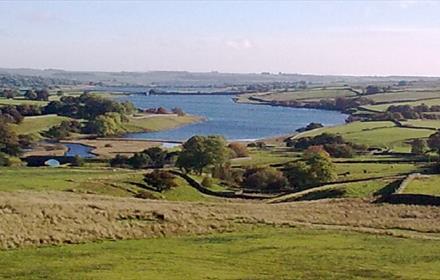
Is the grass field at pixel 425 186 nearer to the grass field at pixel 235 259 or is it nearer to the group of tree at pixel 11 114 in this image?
the grass field at pixel 235 259

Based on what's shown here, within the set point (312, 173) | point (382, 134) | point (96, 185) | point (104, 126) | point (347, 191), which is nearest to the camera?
point (347, 191)

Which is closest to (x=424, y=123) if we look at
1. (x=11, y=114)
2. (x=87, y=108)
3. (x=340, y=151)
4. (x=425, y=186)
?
(x=340, y=151)

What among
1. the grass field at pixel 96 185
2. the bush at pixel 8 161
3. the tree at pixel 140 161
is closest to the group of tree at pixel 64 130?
the bush at pixel 8 161

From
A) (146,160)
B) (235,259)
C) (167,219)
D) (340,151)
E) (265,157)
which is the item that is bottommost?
(265,157)

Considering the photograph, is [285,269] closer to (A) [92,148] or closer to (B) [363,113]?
(A) [92,148]

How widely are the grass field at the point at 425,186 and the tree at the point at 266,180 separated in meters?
18.7

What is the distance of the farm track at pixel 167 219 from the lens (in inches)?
1200

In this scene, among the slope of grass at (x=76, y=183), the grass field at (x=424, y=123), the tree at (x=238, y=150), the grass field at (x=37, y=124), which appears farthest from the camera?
the grass field at (x=37, y=124)

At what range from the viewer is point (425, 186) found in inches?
2093

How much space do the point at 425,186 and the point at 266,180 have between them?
82.5ft

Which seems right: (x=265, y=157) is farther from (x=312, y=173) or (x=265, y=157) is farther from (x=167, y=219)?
(x=167, y=219)

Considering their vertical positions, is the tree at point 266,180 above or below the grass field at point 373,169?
below

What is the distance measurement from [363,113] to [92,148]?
90443mm

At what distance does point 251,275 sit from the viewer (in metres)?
24.1
